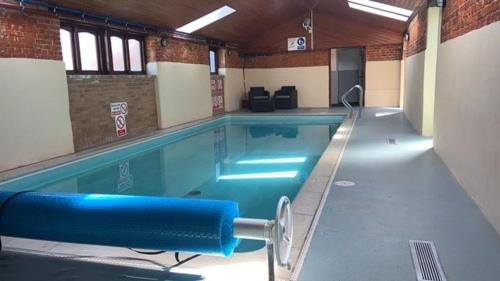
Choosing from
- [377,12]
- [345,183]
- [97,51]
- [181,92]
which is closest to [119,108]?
[97,51]

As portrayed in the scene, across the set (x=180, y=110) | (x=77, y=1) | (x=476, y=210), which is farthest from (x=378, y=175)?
(x=180, y=110)

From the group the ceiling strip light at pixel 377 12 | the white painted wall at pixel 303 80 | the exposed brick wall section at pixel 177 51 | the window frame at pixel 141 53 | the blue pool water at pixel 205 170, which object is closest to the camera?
the blue pool water at pixel 205 170

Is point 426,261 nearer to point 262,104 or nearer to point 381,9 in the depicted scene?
point 381,9

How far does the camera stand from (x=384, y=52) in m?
12.0

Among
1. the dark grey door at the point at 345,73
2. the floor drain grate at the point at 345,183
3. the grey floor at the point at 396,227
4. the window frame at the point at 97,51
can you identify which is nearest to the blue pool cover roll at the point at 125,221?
the grey floor at the point at 396,227

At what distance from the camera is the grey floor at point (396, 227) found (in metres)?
2.06

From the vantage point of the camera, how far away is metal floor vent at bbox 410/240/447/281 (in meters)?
1.97

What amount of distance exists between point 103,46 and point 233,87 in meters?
6.10

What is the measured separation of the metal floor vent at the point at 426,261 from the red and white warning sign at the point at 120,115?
623cm

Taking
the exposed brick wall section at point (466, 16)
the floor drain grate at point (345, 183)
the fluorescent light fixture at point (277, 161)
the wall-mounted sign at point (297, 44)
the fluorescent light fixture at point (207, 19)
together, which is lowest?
the fluorescent light fixture at point (277, 161)

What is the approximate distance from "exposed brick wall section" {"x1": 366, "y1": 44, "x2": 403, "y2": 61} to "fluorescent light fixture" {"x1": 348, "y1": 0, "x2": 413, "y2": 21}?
249cm

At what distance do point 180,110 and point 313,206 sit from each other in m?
7.00

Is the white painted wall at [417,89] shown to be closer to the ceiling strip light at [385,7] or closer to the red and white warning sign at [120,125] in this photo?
the ceiling strip light at [385,7]

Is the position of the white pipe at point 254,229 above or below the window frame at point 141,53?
below
